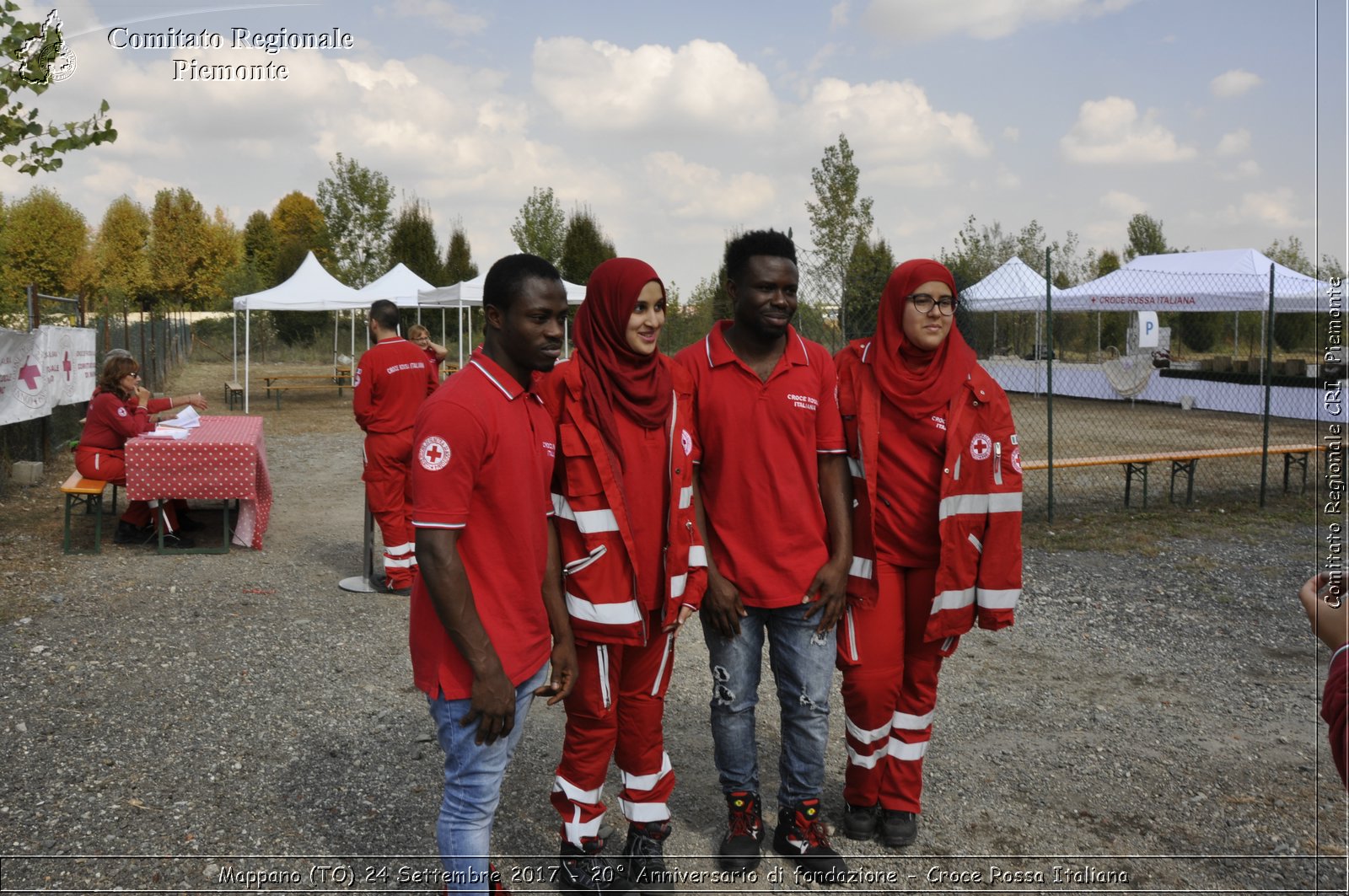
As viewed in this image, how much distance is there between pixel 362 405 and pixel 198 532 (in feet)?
11.1

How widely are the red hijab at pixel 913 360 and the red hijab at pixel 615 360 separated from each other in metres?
0.86

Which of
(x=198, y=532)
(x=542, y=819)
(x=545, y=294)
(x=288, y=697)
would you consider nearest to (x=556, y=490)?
(x=545, y=294)

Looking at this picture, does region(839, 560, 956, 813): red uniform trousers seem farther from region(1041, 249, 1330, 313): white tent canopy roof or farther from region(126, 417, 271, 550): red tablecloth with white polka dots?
region(1041, 249, 1330, 313): white tent canopy roof

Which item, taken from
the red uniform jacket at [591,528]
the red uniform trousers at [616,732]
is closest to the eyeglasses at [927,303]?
the red uniform jacket at [591,528]

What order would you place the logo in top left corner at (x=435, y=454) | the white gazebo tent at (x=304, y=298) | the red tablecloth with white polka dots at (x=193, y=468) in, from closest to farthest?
the logo in top left corner at (x=435, y=454) → the red tablecloth with white polka dots at (x=193, y=468) → the white gazebo tent at (x=304, y=298)

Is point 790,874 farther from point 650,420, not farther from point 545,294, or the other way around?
point 545,294

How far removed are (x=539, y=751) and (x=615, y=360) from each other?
216cm

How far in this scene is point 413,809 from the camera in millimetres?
3754

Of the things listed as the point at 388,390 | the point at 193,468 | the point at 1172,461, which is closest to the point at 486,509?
the point at 388,390

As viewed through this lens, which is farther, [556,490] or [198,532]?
[198,532]

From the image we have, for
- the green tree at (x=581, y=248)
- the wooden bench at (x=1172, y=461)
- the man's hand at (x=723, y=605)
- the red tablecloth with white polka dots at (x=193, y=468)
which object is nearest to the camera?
the man's hand at (x=723, y=605)

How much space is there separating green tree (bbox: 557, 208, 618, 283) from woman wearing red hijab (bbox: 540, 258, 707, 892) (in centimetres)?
2764

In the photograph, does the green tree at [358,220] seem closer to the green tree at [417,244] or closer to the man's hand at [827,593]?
the green tree at [417,244]

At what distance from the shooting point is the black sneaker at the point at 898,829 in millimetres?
3453
